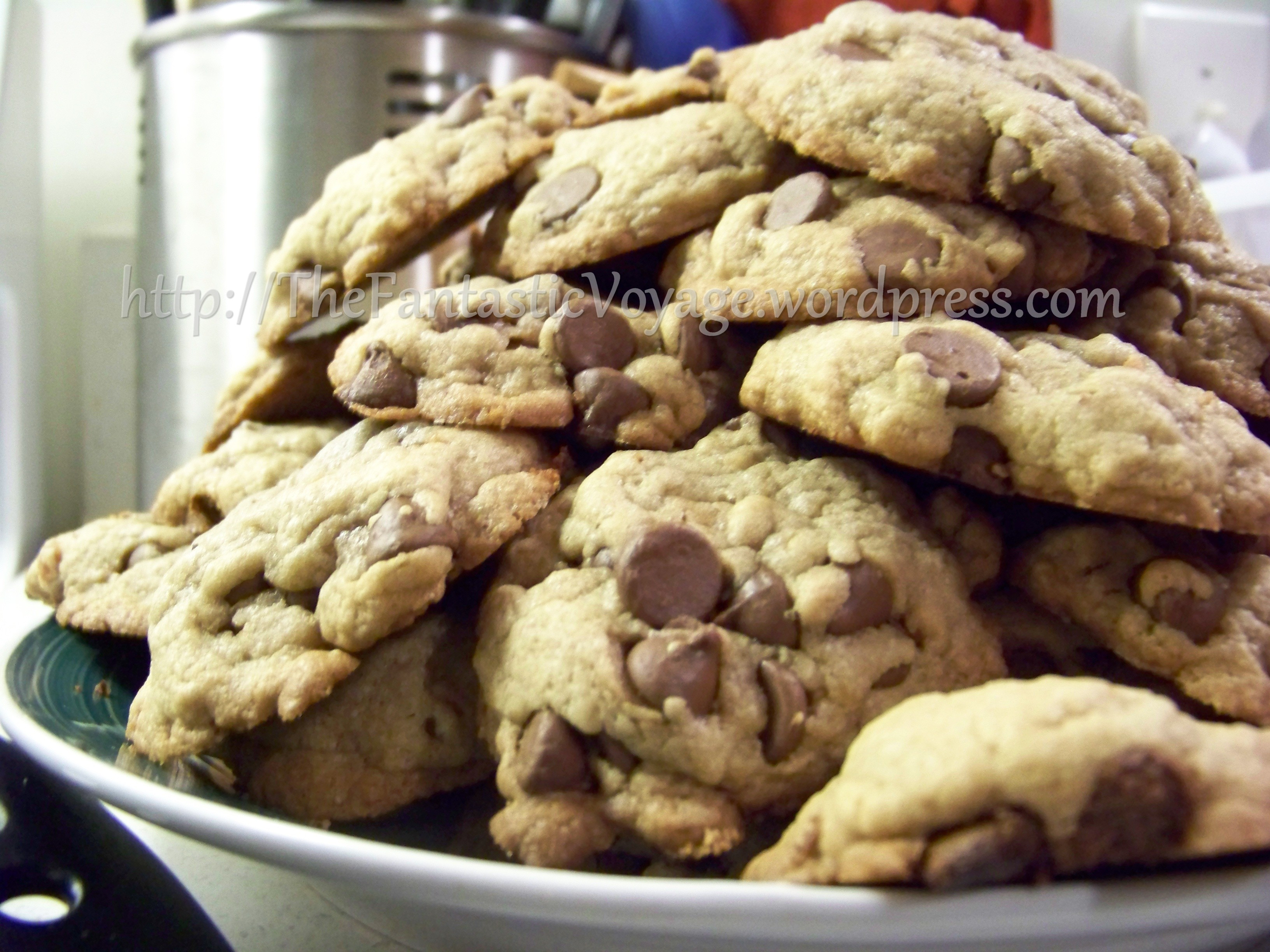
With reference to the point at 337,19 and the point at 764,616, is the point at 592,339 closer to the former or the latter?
the point at 764,616

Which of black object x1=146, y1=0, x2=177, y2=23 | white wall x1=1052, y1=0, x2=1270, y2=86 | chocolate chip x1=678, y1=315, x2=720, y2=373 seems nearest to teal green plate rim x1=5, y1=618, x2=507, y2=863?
chocolate chip x1=678, y1=315, x2=720, y2=373

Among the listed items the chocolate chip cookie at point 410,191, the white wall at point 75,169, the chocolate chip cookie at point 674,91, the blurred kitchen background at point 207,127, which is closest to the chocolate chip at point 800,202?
the chocolate chip cookie at point 674,91

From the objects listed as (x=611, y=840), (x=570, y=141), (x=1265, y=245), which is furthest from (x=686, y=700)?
(x=1265, y=245)

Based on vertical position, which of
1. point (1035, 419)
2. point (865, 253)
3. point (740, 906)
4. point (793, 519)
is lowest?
point (740, 906)

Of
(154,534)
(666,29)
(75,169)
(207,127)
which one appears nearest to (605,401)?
(154,534)

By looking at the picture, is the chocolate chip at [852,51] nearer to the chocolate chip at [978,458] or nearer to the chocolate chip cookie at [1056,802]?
the chocolate chip at [978,458]
